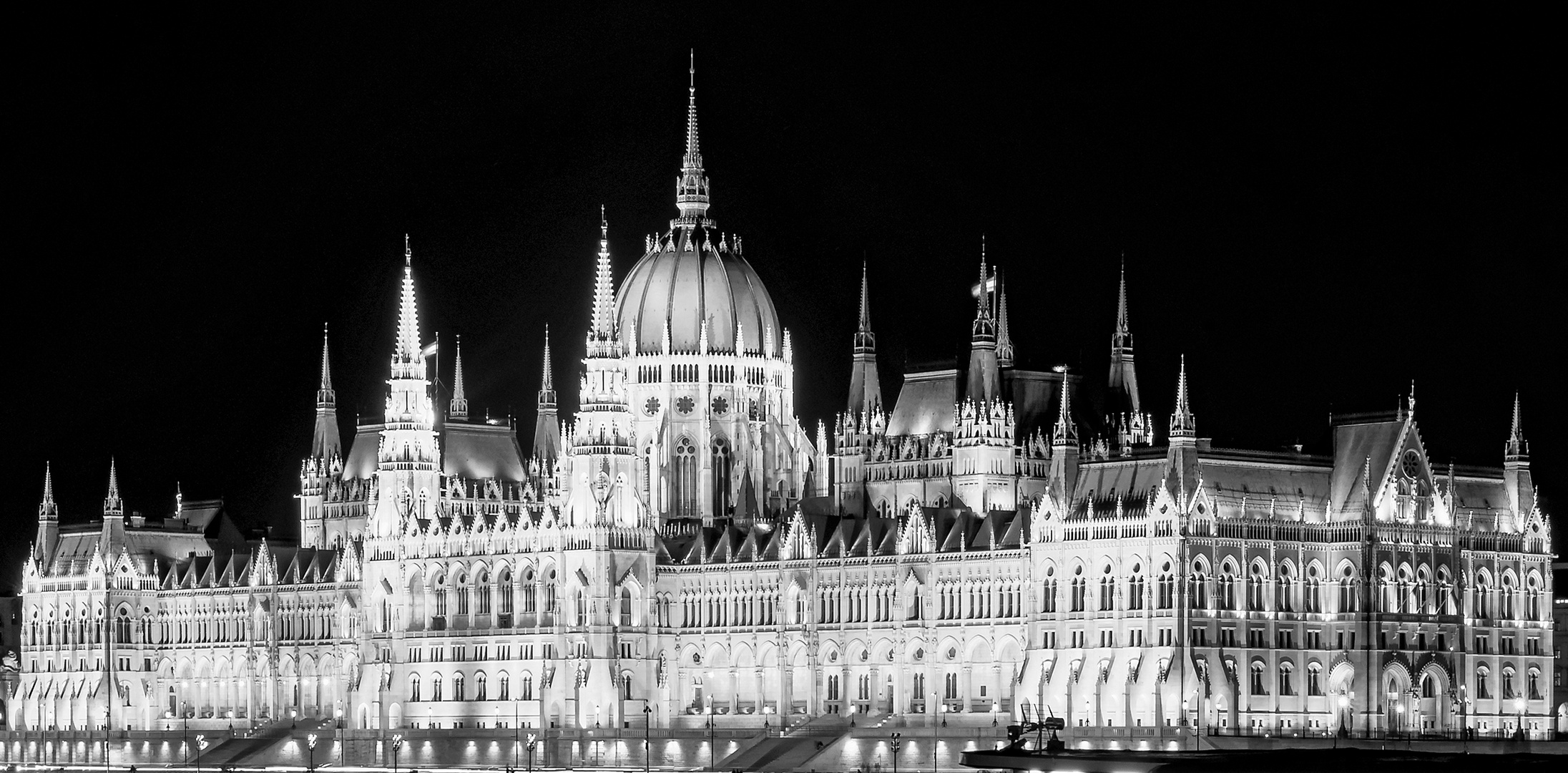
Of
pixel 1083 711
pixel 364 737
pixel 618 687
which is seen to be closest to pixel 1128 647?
pixel 1083 711

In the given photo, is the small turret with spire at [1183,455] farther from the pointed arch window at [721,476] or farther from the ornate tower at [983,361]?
the pointed arch window at [721,476]

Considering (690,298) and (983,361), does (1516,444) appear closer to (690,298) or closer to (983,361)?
(983,361)

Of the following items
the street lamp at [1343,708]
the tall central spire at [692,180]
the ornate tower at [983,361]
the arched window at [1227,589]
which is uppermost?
the tall central spire at [692,180]

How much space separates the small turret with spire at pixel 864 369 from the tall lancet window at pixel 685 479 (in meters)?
8.71

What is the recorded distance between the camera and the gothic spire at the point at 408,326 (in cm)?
19300

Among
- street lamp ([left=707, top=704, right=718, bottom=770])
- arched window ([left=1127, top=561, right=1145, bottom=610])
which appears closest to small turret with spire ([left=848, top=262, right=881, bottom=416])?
street lamp ([left=707, top=704, right=718, bottom=770])

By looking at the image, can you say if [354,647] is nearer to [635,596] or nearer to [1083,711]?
[635,596]

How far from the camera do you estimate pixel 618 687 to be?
178 meters

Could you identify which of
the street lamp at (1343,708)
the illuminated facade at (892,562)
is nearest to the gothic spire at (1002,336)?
the illuminated facade at (892,562)

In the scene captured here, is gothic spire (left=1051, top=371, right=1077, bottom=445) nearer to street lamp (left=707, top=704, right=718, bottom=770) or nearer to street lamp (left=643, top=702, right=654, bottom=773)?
street lamp (left=707, top=704, right=718, bottom=770)

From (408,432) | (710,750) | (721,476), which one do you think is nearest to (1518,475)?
A: (710,750)

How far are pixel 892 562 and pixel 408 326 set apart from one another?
3533 centimetres

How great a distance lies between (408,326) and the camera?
193875 millimetres

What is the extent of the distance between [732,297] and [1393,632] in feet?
152
